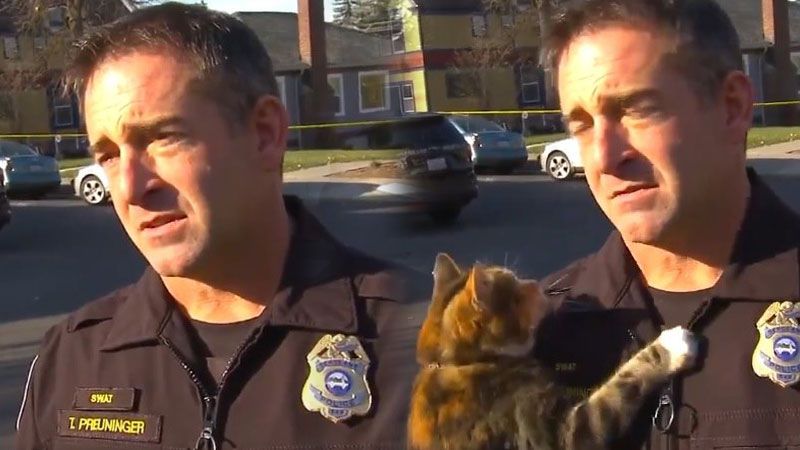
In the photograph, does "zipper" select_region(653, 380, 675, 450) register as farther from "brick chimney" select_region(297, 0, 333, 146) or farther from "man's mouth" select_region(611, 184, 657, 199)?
"brick chimney" select_region(297, 0, 333, 146)

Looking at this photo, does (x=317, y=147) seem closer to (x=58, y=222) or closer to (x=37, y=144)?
(x=58, y=222)

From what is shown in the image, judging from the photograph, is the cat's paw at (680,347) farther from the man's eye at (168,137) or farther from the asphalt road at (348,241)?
the asphalt road at (348,241)

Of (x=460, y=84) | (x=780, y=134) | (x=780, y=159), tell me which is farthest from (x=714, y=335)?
(x=780, y=134)

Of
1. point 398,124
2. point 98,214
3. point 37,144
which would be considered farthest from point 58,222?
point 398,124

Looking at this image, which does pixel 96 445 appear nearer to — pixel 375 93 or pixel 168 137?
pixel 168 137

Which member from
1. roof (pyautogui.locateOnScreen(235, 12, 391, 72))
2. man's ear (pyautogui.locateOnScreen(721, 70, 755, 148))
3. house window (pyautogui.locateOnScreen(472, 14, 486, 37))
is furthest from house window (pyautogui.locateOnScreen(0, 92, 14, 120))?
man's ear (pyautogui.locateOnScreen(721, 70, 755, 148))

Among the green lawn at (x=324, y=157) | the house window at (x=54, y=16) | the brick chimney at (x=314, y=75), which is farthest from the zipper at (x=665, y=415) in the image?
the house window at (x=54, y=16)

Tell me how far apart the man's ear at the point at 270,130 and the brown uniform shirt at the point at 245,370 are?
119 mm

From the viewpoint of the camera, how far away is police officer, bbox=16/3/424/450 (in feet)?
4.85

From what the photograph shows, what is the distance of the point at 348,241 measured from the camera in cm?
414

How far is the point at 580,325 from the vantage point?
1.43m

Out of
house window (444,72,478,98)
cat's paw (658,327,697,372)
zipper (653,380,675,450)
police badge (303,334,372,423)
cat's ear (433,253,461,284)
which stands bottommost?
zipper (653,380,675,450)

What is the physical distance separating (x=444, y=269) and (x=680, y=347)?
0.96ft

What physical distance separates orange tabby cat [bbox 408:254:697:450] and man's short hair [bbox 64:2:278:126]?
34 centimetres
